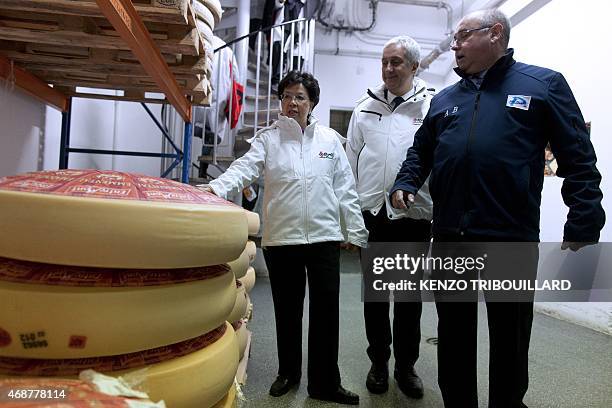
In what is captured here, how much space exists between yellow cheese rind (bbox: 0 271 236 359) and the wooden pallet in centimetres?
99

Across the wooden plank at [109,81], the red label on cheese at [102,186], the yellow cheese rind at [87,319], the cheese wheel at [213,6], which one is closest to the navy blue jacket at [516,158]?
the red label on cheese at [102,186]

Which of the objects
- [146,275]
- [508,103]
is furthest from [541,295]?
[146,275]

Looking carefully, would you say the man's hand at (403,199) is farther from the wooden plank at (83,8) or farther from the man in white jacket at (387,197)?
the wooden plank at (83,8)

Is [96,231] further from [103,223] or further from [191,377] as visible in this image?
[191,377]

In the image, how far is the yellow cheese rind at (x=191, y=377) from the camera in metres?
0.76

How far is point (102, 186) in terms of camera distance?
2.65ft

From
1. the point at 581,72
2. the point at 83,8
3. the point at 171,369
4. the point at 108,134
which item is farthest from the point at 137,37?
the point at 581,72

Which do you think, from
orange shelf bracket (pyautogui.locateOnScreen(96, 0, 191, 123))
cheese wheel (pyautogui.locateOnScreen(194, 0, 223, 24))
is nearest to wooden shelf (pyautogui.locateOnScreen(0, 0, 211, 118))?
orange shelf bracket (pyautogui.locateOnScreen(96, 0, 191, 123))

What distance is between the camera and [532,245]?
135cm

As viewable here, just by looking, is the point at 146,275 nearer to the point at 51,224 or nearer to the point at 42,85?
the point at 51,224

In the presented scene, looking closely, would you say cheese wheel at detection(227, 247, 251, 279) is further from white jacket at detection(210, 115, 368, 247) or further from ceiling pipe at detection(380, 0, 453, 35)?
ceiling pipe at detection(380, 0, 453, 35)

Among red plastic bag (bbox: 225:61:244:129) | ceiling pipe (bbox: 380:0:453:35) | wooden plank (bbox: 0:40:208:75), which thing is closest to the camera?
wooden plank (bbox: 0:40:208:75)

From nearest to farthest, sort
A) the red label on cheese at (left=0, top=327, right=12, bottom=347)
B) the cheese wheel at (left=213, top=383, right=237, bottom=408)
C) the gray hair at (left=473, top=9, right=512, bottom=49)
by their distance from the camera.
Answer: the red label on cheese at (left=0, top=327, right=12, bottom=347) < the cheese wheel at (left=213, top=383, right=237, bottom=408) < the gray hair at (left=473, top=9, right=512, bottom=49)

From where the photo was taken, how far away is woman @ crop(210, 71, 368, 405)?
175 cm
